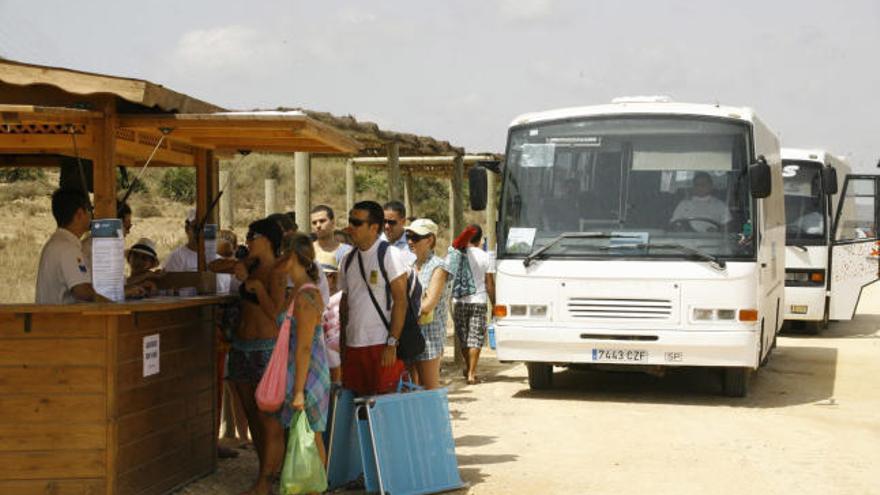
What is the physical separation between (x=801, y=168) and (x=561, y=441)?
11716 millimetres

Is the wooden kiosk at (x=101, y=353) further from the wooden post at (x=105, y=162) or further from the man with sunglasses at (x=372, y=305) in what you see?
the man with sunglasses at (x=372, y=305)

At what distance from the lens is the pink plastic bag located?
722cm

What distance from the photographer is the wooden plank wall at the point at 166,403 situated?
7082 mm

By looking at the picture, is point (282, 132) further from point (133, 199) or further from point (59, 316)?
point (133, 199)

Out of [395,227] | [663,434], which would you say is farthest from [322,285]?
[663,434]

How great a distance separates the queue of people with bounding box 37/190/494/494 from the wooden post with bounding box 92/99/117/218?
298mm

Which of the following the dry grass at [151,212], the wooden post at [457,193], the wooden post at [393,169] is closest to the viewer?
the wooden post at [393,169]

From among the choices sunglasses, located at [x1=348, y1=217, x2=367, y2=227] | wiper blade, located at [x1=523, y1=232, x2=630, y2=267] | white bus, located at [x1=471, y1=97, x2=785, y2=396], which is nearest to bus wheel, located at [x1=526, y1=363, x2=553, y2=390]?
white bus, located at [x1=471, y1=97, x2=785, y2=396]

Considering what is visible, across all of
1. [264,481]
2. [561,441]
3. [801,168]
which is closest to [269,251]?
[264,481]

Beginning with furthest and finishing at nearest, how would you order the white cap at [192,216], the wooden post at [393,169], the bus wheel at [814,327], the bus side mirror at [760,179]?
the bus wheel at [814,327] → the wooden post at [393,169] → the bus side mirror at [760,179] → the white cap at [192,216]

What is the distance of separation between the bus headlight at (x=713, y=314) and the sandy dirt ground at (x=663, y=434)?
89cm

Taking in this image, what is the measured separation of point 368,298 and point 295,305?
946mm

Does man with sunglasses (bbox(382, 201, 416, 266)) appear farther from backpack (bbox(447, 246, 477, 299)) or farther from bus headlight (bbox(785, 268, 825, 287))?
bus headlight (bbox(785, 268, 825, 287))

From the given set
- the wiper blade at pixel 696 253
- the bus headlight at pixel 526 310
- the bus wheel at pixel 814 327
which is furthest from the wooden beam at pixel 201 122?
the bus wheel at pixel 814 327
